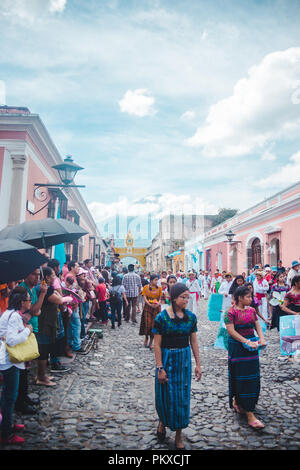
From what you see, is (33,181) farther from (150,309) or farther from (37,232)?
(150,309)

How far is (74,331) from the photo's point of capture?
5574 mm

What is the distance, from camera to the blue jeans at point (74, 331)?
550cm

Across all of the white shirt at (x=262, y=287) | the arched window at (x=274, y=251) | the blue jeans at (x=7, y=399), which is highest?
the arched window at (x=274, y=251)

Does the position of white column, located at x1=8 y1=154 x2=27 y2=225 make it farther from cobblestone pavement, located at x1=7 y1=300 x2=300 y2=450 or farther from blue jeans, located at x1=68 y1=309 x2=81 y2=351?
cobblestone pavement, located at x1=7 y1=300 x2=300 y2=450

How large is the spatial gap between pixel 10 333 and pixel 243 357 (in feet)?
7.75

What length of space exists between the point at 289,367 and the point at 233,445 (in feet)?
9.13


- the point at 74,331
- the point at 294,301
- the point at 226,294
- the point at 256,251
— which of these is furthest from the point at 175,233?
the point at 74,331

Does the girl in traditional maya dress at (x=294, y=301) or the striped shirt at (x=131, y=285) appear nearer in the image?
the girl in traditional maya dress at (x=294, y=301)

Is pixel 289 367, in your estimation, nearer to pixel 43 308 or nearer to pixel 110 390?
pixel 110 390

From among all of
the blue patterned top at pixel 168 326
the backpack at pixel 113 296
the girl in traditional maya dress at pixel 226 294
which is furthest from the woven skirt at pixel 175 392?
the backpack at pixel 113 296

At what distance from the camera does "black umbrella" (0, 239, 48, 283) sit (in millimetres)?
3516

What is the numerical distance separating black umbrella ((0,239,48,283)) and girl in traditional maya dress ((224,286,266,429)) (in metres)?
2.32

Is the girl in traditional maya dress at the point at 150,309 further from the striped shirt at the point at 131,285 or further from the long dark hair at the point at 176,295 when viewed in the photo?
the long dark hair at the point at 176,295

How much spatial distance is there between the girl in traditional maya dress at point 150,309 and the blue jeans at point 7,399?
3607 mm
